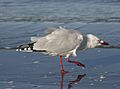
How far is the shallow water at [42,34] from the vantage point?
7820mm

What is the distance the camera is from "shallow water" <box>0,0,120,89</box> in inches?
308

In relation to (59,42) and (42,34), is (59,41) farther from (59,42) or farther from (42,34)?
(42,34)

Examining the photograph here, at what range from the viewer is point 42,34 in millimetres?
12055

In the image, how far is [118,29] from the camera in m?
12.4

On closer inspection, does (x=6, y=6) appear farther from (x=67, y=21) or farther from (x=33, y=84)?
(x=33, y=84)

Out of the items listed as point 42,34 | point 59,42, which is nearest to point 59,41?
point 59,42

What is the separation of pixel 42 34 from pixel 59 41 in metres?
3.46

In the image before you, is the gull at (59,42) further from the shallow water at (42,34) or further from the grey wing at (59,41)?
the shallow water at (42,34)

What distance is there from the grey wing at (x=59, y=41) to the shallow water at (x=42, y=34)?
39 centimetres

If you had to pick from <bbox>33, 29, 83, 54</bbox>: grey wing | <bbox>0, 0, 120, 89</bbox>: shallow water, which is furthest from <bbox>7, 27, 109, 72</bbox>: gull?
<bbox>0, 0, 120, 89</bbox>: shallow water

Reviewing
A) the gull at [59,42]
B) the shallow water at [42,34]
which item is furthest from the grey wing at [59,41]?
the shallow water at [42,34]

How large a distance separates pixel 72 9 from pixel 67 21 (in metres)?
1.79

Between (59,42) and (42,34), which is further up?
(59,42)

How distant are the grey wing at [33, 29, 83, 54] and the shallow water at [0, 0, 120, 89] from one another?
39 cm
